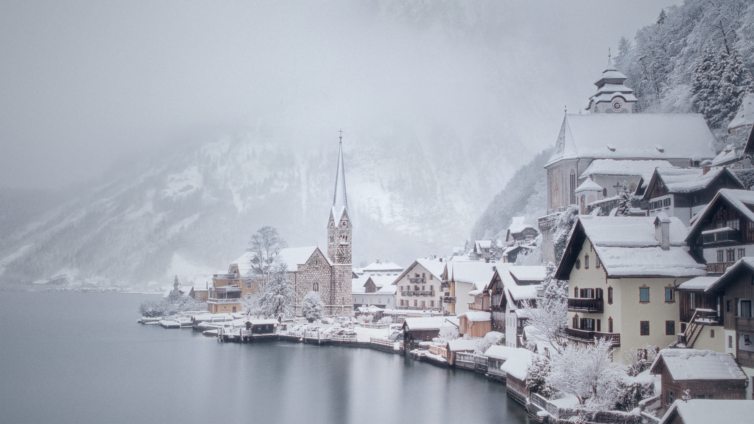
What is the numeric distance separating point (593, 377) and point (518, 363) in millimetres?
9141

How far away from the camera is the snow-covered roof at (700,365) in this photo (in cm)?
2277

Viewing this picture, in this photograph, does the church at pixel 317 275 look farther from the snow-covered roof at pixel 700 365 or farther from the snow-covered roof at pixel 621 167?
the snow-covered roof at pixel 700 365

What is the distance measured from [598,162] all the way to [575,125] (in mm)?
5242

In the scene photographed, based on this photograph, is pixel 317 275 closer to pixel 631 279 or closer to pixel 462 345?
pixel 462 345

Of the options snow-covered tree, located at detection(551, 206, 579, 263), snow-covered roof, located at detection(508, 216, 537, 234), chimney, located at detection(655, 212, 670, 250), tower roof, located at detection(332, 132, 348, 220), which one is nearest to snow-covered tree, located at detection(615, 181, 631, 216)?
snow-covered tree, located at detection(551, 206, 579, 263)

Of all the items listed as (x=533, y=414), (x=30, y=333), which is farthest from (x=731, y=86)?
(x=30, y=333)

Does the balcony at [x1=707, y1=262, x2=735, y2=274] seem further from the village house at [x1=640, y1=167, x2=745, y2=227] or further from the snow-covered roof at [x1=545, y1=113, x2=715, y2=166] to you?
the snow-covered roof at [x1=545, y1=113, x2=715, y2=166]

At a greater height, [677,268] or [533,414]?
[677,268]

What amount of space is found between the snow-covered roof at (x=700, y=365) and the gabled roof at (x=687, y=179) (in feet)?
41.5

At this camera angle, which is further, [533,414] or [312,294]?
[312,294]

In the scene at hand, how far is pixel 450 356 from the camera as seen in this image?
45.7m

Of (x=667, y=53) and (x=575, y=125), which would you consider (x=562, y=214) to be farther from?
(x=667, y=53)

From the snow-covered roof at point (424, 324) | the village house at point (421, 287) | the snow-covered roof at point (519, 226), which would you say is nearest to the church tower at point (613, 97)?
the snow-covered roof at point (519, 226)

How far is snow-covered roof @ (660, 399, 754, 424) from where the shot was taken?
16.1 meters
